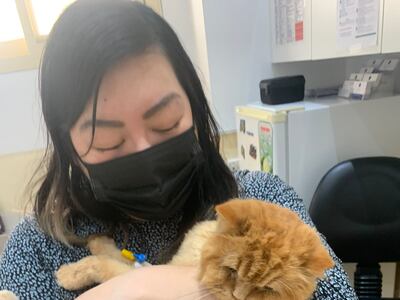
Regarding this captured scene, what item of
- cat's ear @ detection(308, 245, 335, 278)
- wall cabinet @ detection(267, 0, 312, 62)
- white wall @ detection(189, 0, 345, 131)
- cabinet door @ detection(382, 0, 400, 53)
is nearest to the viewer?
cat's ear @ detection(308, 245, 335, 278)

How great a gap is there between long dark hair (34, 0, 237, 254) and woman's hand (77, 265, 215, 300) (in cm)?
19

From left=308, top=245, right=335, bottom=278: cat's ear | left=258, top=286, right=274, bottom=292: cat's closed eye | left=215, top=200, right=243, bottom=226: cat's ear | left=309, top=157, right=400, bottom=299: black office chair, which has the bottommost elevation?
left=309, top=157, right=400, bottom=299: black office chair

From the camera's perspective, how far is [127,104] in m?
0.69

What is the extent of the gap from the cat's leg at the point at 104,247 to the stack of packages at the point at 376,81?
1.24 m

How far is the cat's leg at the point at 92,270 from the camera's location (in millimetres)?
799

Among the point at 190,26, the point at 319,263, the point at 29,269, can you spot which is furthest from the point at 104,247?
the point at 190,26

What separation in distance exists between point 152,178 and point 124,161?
0.26 ft

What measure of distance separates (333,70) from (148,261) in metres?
1.76

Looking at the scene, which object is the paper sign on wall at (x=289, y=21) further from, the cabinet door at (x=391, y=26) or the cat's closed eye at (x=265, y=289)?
the cat's closed eye at (x=265, y=289)

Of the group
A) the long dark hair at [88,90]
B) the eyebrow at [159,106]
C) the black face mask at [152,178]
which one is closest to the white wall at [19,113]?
the long dark hair at [88,90]

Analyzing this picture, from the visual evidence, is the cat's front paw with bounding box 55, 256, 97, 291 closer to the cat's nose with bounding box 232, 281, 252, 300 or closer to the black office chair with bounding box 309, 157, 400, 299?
the cat's nose with bounding box 232, 281, 252, 300

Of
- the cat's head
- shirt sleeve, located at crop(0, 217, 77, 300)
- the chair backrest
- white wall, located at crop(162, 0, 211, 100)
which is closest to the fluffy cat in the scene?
the cat's head

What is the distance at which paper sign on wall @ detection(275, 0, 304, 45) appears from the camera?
1.69m

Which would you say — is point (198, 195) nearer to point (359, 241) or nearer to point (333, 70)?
point (359, 241)
